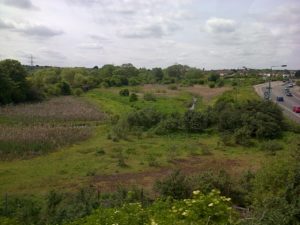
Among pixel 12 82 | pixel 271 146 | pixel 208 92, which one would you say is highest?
pixel 12 82

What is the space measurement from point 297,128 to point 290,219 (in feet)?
97.4

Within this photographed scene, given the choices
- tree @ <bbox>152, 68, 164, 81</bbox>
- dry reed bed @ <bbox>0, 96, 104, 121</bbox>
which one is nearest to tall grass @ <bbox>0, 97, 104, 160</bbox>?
dry reed bed @ <bbox>0, 96, 104, 121</bbox>

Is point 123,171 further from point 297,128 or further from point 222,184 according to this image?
point 297,128

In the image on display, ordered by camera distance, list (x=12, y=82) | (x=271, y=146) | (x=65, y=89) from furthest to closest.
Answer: (x=65, y=89) < (x=12, y=82) < (x=271, y=146)

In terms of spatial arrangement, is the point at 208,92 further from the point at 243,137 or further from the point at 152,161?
the point at 152,161

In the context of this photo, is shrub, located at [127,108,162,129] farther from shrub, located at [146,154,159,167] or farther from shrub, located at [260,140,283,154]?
shrub, located at [260,140,283,154]

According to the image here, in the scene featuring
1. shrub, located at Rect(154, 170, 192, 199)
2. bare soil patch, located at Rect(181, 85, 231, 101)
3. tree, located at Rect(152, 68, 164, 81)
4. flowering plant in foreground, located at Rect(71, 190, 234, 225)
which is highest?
tree, located at Rect(152, 68, 164, 81)

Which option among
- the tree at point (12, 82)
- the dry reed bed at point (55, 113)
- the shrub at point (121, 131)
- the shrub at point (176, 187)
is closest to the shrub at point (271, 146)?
the shrub at point (121, 131)

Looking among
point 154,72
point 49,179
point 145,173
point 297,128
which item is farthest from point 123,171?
point 154,72

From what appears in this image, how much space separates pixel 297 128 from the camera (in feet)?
123

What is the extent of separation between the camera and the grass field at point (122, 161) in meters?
21.7

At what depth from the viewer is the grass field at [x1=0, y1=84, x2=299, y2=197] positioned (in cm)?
2169

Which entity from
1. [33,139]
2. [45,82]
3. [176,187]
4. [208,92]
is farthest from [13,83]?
[176,187]

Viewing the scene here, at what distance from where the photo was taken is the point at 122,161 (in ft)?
82.8
